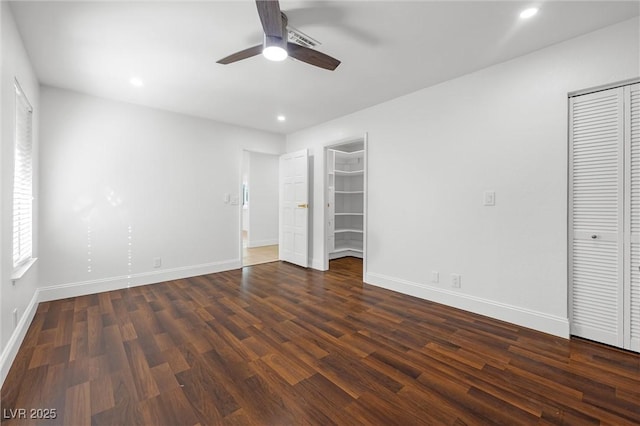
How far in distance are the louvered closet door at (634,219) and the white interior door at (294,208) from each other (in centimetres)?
379

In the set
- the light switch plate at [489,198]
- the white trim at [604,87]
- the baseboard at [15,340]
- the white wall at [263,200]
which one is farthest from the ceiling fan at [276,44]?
the white wall at [263,200]

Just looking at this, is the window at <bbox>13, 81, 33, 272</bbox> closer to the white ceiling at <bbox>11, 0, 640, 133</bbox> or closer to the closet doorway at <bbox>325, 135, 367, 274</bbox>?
the white ceiling at <bbox>11, 0, 640, 133</bbox>

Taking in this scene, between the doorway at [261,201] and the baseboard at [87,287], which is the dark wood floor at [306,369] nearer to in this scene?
the baseboard at [87,287]

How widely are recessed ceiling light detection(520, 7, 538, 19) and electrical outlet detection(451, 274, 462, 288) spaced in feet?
7.93

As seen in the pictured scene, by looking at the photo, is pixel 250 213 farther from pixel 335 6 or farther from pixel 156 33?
pixel 335 6

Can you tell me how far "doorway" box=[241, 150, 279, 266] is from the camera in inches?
285

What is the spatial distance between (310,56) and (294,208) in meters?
3.22

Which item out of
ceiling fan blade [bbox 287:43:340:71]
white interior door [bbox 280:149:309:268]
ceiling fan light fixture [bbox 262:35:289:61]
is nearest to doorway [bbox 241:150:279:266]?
white interior door [bbox 280:149:309:268]

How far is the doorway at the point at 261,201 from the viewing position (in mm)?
7250

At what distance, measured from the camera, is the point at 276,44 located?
6.16 feet

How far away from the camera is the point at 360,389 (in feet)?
5.48

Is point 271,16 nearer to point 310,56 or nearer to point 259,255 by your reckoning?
point 310,56

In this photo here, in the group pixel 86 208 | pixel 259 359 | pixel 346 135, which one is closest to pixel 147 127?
pixel 86 208

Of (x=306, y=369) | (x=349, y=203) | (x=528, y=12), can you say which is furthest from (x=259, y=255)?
(x=528, y=12)
